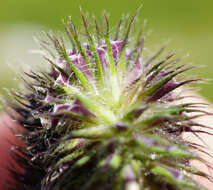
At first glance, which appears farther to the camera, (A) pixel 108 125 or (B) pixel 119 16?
(B) pixel 119 16

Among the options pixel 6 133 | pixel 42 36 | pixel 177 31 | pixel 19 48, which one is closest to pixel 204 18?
pixel 177 31

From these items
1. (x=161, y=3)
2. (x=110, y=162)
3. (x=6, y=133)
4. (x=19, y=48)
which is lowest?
(x=110, y=162)

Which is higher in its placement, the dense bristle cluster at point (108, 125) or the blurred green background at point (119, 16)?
the blurred green background at point (119, 16)

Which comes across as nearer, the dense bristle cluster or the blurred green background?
the dense bristle cluster

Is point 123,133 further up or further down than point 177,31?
further down

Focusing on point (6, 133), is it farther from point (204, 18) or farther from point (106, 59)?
point (204, 18)

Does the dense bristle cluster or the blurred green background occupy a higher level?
the blurred green background

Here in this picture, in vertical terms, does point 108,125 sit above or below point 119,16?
below

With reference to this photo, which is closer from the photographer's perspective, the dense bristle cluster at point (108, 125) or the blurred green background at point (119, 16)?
the dense bristle cluster at point (108, 125)
